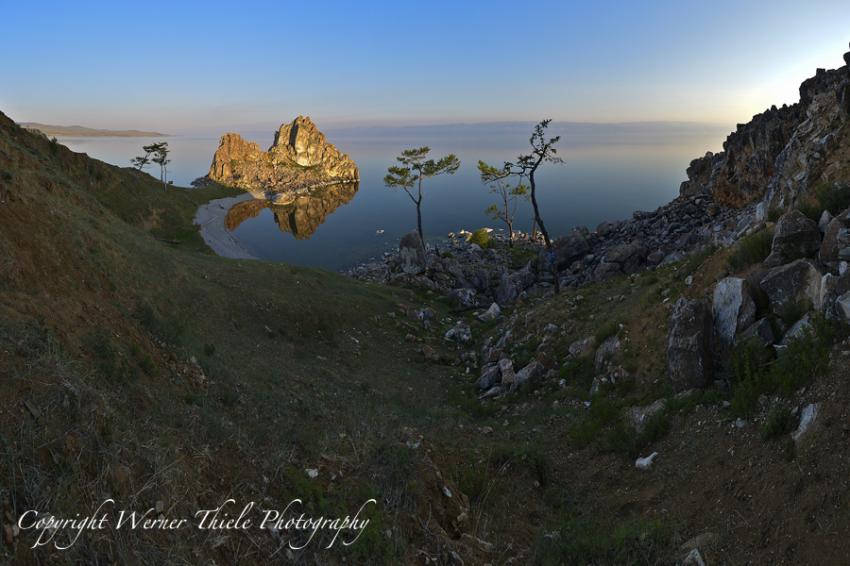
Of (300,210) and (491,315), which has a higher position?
(300,210)

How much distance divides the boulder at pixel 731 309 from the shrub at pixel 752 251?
1.65 m

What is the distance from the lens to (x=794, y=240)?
11.2 m

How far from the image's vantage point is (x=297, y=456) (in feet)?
28.3

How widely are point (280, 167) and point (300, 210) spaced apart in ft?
254

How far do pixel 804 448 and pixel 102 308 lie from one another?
52.5ft

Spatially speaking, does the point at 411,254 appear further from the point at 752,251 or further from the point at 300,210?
the point at 300,210

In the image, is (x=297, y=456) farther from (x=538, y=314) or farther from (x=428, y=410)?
(x=538, y=314)

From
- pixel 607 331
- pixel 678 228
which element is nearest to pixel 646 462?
pixel 607 331

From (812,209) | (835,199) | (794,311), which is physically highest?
(835,199)

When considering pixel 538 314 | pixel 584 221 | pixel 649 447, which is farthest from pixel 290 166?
pixel 649 447

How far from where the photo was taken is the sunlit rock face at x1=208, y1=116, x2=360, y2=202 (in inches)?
6432

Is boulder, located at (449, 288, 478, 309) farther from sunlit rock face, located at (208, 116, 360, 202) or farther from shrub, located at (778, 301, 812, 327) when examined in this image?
sunlit rock face, located at (208, 116, 360, 202)

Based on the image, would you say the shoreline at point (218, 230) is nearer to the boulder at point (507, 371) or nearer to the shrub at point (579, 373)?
the boulder at point (507, 371)

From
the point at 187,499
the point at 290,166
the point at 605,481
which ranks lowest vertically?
the point at 605,481
